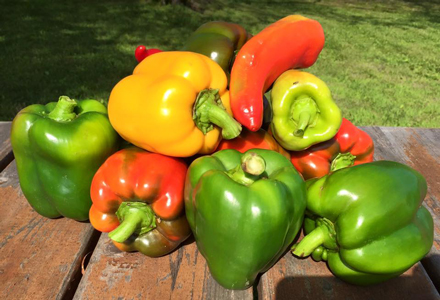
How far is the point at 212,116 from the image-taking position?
5.16 feet

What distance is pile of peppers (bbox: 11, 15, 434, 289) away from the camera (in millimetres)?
1350

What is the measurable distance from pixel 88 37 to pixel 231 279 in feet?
21.8

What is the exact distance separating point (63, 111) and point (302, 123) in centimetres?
103

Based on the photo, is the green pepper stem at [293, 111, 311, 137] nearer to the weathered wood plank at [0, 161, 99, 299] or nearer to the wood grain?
the wood grain

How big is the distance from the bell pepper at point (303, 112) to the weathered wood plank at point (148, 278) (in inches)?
25.8

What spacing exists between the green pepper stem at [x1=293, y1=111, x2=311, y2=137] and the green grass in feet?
10.6

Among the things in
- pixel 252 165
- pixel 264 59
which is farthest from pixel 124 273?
pixel 264 59

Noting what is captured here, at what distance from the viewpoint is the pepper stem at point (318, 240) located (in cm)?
144

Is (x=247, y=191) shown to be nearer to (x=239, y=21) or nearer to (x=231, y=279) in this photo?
(x=231, y=279)

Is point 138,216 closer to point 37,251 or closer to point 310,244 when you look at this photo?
point 37,251

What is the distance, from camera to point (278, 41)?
1.76 metres

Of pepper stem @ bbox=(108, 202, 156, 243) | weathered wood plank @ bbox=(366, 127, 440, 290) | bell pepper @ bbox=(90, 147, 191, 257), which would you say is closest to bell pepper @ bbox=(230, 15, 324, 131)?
bell pepper @ bbox=(90, 147, 191, 257)

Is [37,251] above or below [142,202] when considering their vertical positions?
below

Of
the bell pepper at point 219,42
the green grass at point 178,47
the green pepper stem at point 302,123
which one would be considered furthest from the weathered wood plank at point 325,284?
the green grass at point 178,47
